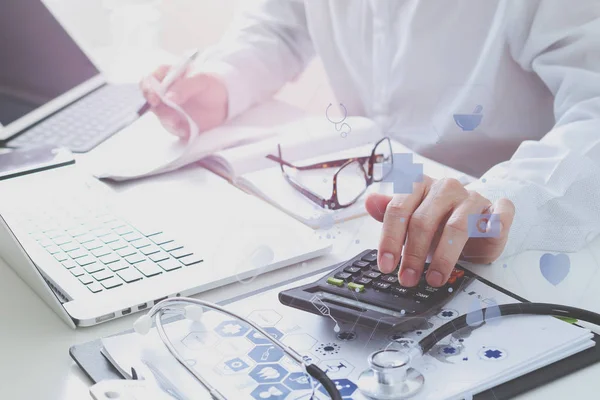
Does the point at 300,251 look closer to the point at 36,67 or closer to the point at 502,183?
the point at 502,183

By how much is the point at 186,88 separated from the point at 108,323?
49cm

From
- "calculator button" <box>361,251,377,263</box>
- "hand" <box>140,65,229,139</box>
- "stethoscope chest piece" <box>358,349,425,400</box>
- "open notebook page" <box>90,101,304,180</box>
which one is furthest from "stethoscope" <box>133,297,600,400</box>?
"hand" <box>140,65,229,139</box>

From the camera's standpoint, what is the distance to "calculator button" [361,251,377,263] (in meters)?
0.60

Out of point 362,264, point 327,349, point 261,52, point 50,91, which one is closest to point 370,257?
point 362,264

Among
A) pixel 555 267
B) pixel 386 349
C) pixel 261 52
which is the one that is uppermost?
pixel 261 52

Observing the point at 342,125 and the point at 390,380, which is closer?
the point at 390,380

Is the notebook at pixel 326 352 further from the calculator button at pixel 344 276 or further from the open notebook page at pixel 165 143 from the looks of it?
the open notebook page at pixel 165 143

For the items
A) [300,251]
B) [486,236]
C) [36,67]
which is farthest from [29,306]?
[36,67]

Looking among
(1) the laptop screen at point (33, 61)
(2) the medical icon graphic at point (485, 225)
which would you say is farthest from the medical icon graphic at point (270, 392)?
(1) the laptop screen at point (33, 61)

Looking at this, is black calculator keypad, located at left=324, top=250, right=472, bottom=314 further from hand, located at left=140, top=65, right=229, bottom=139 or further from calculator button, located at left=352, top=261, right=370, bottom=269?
hand, located at left=140, top=65, right=229, bottom=139

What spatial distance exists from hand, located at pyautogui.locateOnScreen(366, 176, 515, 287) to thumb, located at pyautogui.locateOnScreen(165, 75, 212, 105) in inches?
17.2

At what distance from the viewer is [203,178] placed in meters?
0.87

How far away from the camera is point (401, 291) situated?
54cm

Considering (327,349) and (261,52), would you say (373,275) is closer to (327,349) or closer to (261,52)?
(327,349)
